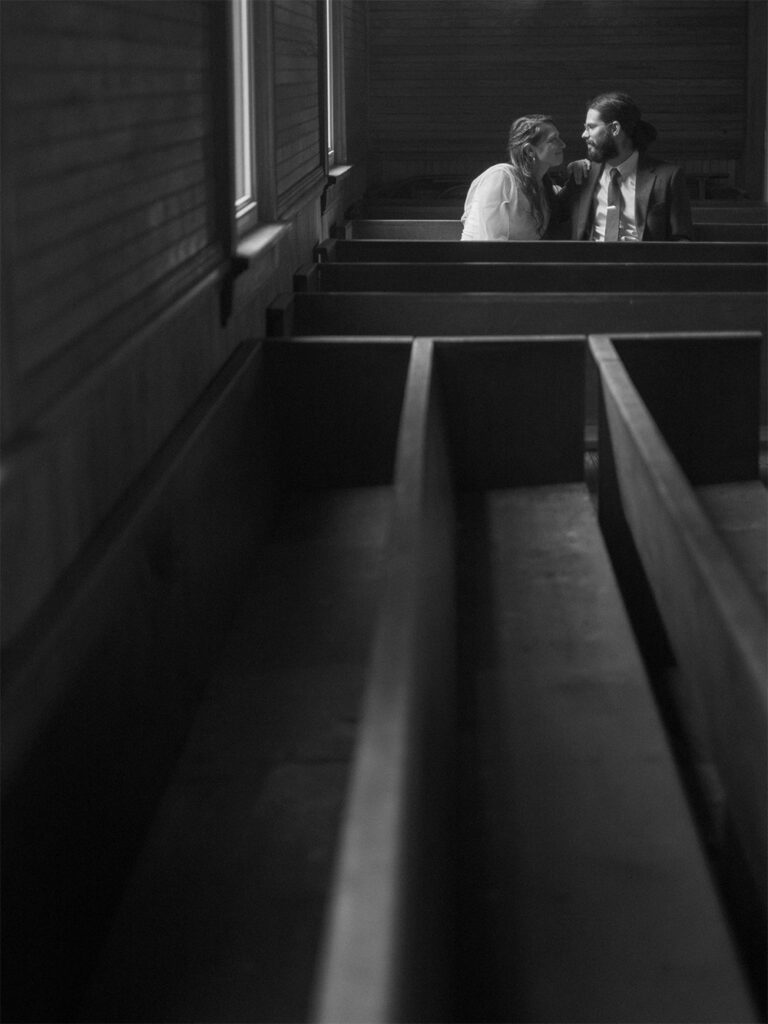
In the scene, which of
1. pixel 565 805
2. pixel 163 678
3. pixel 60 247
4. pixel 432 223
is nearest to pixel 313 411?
pixel 163 678

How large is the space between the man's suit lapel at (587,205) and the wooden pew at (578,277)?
1581 millimetres

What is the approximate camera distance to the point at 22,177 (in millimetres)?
2205

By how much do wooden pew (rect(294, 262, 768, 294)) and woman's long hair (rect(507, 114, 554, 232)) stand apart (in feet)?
4.65

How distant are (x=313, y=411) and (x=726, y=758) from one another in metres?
2.55

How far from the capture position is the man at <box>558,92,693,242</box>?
7000 mm

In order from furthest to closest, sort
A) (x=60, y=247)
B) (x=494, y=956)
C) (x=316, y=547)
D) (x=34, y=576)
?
(x=316, y=547), (x=60, y=247), (x=34, y=576), (x=494, y=956)

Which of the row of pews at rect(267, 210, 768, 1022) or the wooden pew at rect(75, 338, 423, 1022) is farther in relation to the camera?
the wooden pew at rect(75, 338, 423, 1022)

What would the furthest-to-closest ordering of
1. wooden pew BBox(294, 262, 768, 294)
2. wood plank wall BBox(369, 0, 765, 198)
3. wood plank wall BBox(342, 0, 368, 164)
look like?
1. wood plank wall BBox(369, 0, 765, 198)
2. wood plank wall BBox(342, 0, 368, 164)
3. wooden pew BBox(294, 262, 768, 294)

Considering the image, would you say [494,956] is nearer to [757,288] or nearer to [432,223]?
[757,288]

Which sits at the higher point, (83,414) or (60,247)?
(60,247)

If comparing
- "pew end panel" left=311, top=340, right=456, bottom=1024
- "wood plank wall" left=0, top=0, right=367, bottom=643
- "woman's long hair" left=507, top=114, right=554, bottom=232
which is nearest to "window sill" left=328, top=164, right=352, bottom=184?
"woman's long hair" left=507, top=114, right=554, bottom=232

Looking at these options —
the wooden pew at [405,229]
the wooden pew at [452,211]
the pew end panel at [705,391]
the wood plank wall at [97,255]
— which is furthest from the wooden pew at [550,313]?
the wooden pew at [452,211]

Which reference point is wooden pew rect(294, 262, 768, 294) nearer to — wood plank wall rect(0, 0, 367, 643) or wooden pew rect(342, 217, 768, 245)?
wood plank wall rect(0, 0, 367, 643)

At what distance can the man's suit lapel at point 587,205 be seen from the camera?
7254 millimetres
